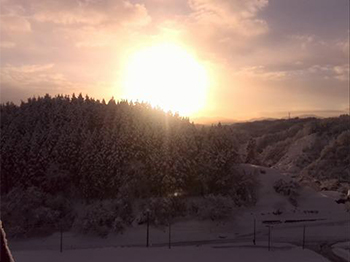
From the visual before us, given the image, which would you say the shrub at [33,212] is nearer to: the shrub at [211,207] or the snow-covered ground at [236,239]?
the snow-covered ground at [236,239]

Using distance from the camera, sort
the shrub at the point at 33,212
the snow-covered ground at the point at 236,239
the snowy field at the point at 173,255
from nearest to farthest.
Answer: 1. the snowy field at the point at 173,255
2. the snow-covered ground at the point at 236,239
3. the shrub at the point at 33,212

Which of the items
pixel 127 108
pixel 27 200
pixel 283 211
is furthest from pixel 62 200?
pixel 283 211

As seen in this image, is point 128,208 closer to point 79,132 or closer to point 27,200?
point 27,200

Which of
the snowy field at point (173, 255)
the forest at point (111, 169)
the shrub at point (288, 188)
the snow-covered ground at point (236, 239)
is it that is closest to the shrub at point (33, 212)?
the forest at point (111, 169)

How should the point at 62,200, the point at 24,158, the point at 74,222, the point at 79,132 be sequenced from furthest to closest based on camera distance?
the point at 79,132 → the point at 24,158 → the point at 62,200 → the point at 74,222

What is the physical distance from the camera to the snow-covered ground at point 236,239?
159 ft

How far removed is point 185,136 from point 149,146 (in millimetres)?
6679

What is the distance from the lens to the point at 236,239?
56.1 meters

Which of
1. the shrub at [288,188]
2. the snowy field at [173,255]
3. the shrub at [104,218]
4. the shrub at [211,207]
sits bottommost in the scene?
the snowy field at [173,255]

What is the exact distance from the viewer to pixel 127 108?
7881 centimetres

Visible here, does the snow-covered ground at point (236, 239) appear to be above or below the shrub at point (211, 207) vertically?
below

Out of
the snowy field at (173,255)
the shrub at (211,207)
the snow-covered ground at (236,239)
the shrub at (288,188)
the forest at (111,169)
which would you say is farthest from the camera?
the shrub at (288,188)

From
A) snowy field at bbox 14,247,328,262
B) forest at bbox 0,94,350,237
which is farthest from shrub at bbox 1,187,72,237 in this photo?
snowy field at bbox 14,247,328,262

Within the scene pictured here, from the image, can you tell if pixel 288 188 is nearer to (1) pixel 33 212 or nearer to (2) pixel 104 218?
(2) pixel 104 218
